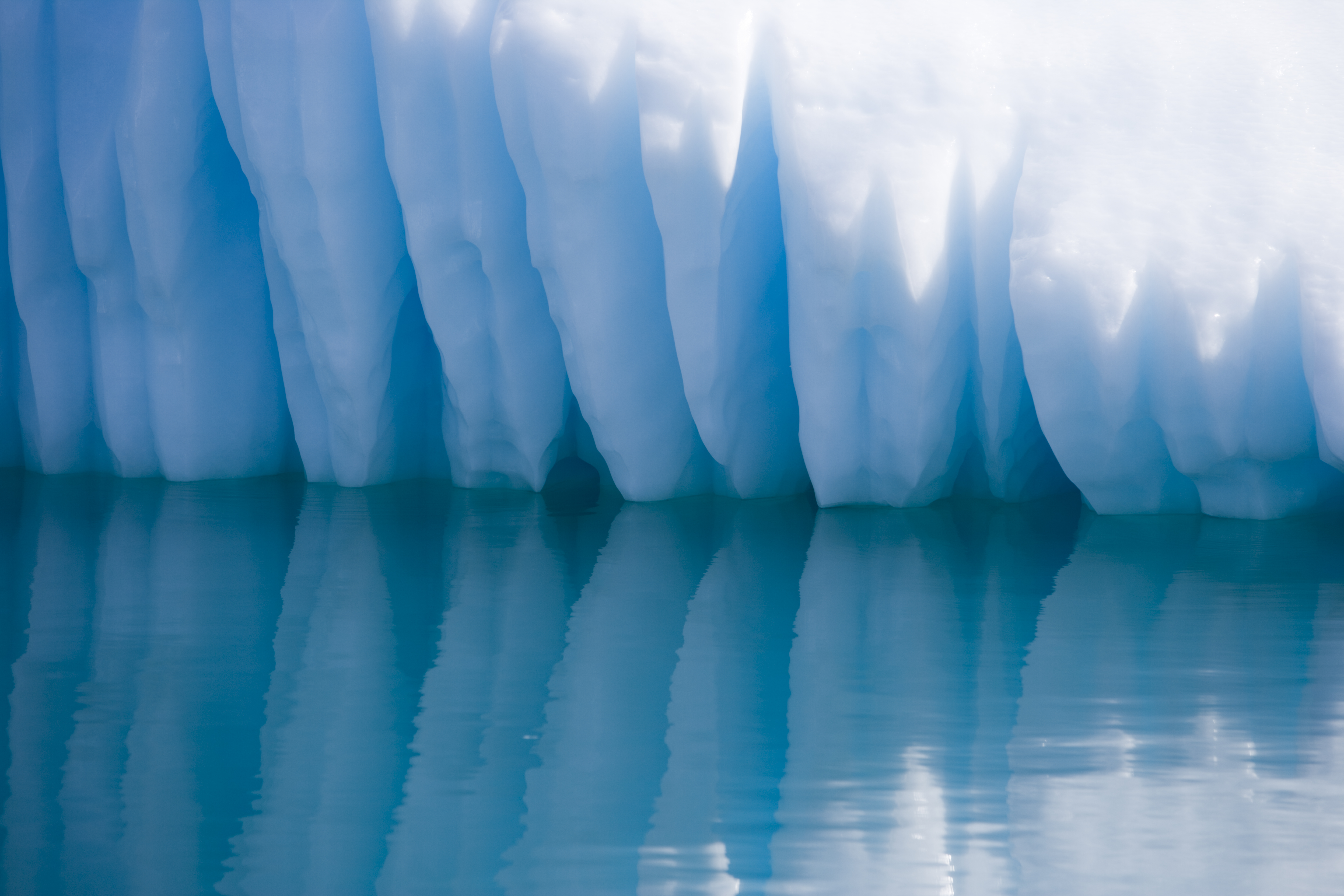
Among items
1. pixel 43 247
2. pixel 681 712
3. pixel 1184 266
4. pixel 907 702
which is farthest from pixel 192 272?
pixel 907 702

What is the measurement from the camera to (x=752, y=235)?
5090 mm

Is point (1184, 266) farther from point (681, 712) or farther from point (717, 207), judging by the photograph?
point (681, 712)

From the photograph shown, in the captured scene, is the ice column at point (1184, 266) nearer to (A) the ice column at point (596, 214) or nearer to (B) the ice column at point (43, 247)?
(A) the ice column at point (596, 214)

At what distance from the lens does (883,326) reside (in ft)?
16.0

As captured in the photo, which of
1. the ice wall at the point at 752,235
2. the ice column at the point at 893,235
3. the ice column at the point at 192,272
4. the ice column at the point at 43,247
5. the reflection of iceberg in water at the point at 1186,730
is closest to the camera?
the reflection of iceberg in water at the point at 1186,730

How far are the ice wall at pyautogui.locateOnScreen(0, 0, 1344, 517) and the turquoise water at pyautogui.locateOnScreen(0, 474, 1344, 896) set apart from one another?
1.76 ft

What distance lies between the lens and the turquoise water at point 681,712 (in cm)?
221

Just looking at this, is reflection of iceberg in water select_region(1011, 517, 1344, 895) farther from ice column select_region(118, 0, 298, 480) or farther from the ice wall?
ice column select_region(118, 0, 298, 480)

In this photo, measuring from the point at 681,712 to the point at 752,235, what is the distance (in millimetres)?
2577

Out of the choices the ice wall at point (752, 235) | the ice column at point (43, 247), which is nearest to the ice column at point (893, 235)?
the ice wall at point (752, 235)

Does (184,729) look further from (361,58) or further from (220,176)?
(220,176)

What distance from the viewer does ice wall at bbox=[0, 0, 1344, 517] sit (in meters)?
4.57

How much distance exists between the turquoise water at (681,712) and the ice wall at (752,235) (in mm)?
537

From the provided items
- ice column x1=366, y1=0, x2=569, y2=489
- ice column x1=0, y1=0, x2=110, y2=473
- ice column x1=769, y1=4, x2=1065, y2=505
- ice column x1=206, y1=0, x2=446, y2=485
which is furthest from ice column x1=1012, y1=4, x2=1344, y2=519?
ice column x1=0, y1=0, x2=110, y2=473
